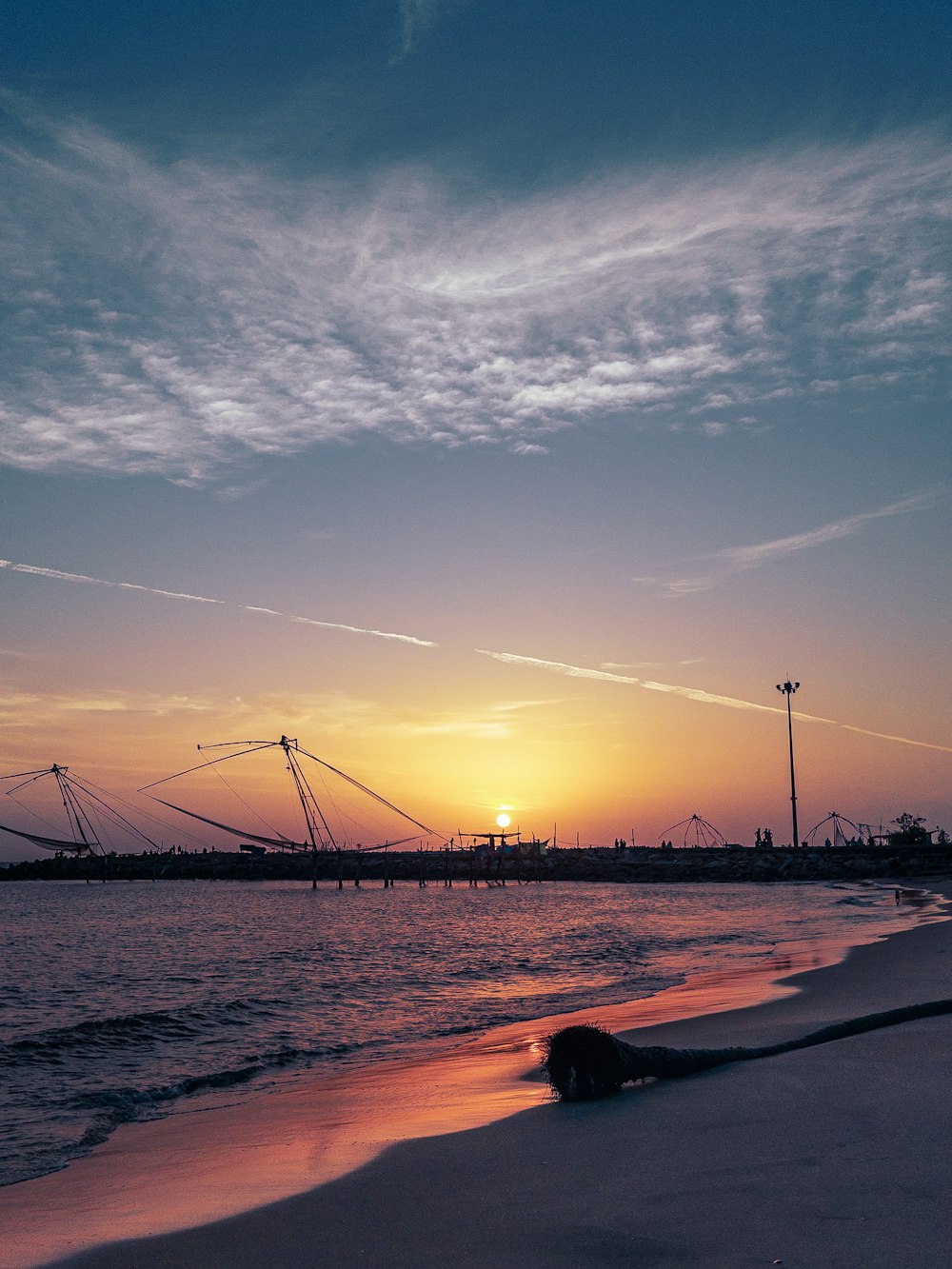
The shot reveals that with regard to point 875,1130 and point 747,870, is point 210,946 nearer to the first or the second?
point 875,1130

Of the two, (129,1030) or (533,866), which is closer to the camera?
(129,1030)

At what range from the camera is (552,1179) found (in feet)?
18.7

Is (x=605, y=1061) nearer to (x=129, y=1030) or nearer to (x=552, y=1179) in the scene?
(x=552, y=1179)

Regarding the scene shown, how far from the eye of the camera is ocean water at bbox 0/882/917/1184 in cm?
1222

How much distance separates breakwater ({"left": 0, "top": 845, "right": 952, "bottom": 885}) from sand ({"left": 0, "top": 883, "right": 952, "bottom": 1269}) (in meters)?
83.4

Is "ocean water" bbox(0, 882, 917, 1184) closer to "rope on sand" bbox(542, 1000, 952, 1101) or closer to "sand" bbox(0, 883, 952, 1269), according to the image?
"sand" bbox(0, 883, 952, 1269)

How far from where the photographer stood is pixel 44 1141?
9594mm

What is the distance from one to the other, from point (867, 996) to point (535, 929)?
99.8 ft

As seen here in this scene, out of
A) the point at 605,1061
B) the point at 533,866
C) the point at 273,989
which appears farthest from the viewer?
the point at 533,866

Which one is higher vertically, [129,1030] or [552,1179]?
[552,1179]

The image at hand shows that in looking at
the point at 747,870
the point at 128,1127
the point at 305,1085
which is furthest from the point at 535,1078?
the point at 747,870

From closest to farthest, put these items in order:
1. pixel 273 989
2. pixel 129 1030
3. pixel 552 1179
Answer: pixel 552 1179 → pixel 129 1030 → pixel 273 989

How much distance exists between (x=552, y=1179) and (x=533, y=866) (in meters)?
136

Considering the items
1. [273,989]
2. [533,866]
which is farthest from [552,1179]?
[533,866]
